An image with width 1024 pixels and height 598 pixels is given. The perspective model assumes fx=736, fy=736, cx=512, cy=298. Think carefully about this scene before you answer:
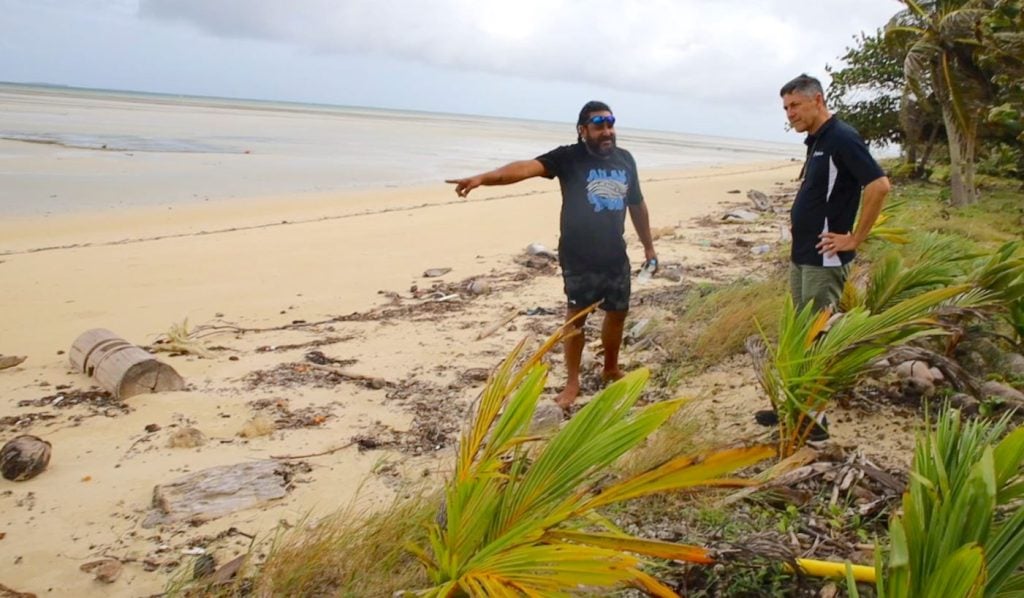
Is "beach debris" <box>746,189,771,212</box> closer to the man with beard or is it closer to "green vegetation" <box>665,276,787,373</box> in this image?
"green vegetation" <box>665,276,787,373</box>

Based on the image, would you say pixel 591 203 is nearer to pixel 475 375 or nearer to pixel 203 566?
pixel 475 375

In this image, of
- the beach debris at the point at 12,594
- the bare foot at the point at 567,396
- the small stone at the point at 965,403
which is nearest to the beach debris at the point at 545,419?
the bare foot at the point at 567,396

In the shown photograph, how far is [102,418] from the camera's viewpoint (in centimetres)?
457

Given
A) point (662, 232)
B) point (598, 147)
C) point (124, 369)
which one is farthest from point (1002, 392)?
point (662, 232)

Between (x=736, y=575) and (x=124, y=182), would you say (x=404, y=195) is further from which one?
(x=736, y=575)

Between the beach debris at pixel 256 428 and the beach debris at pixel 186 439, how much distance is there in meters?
0.23

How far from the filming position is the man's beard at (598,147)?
4207 millimetres

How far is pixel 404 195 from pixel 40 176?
30.5 feet

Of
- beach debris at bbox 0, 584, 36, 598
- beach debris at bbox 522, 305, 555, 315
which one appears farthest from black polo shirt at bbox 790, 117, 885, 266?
beach debris at bbox 0, 584, 36, 598

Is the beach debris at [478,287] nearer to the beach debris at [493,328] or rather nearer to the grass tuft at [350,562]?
the beach debris at [493,328]

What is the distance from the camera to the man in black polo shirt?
354 centimetres

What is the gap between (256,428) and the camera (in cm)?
437

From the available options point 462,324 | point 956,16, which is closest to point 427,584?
point 462,324

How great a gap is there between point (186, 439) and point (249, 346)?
7.09 feet
